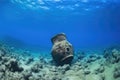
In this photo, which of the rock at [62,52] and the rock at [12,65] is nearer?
the rock at [12,65]

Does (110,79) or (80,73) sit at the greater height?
(80,73)

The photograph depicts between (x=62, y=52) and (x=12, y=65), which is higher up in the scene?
(x=62, y=52)

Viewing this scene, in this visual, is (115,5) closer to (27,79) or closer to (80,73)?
(80,73)

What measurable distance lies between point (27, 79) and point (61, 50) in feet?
11.8

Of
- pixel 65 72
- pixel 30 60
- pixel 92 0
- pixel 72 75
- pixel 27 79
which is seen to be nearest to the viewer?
pixel 27 79

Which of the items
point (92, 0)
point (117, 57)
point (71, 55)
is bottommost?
point (117, 57)

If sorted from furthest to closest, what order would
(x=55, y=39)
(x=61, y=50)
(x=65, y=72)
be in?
(x=55, y=39)
(x=61, y=50)
(x=65, y=72)

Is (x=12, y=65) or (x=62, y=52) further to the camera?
(x=62, y=52)

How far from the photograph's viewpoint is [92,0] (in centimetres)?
2688

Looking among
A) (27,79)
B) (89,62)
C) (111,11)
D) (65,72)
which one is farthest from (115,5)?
(27,79)

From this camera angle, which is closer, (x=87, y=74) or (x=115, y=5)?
(x=87, y=74)

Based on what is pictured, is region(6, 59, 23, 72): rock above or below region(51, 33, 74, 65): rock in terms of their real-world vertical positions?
below

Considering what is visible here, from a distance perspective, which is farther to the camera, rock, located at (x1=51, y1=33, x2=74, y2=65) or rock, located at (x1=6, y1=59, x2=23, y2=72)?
rock, located at (x1=51, y1=33, x2=74, y2=65)

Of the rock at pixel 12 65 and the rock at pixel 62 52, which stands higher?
the rock at pixel 62 52
